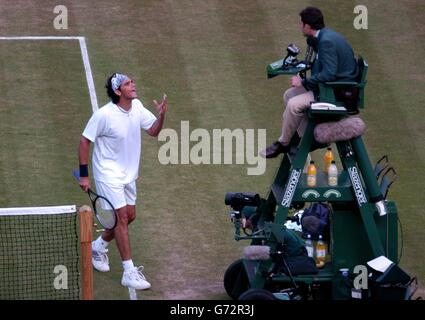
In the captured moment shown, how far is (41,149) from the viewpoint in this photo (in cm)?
1905

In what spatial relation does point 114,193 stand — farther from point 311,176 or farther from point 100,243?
point 311,176

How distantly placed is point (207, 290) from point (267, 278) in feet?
4.02

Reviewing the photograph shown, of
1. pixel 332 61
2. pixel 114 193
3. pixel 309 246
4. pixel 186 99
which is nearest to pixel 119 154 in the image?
pixel 114 193

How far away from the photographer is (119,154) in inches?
601

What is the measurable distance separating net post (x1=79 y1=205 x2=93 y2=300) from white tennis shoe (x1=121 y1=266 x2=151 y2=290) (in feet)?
3.48

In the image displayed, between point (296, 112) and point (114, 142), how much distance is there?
2.19 m

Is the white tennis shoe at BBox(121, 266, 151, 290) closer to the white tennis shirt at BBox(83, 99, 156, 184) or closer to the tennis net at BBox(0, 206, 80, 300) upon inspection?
the tennis net at BBox(0, 206, 80, 300)

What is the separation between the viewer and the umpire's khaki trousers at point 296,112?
14.4 metres

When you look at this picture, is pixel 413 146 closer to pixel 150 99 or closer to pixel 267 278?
pixel 150 99

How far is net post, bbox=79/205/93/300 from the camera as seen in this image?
1398cm

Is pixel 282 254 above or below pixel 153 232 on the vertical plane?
above

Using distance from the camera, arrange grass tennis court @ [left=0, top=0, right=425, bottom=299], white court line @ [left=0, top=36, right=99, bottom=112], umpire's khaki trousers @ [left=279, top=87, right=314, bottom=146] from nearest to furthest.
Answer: umpire's khaki trousers @ [left=279, top=87, right=314, bottom=146] → grass tennis court @ [left=0, top=0, right=425, bottom=299] → white court line @ [left=0, top=36, right=99, bottom=112]

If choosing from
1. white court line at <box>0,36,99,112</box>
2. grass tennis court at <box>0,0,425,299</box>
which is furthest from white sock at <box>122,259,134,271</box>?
Answer: white court line at <box>0,36,99,112</box>

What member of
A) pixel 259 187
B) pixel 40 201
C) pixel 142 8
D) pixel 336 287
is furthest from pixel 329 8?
pixel 336 287
